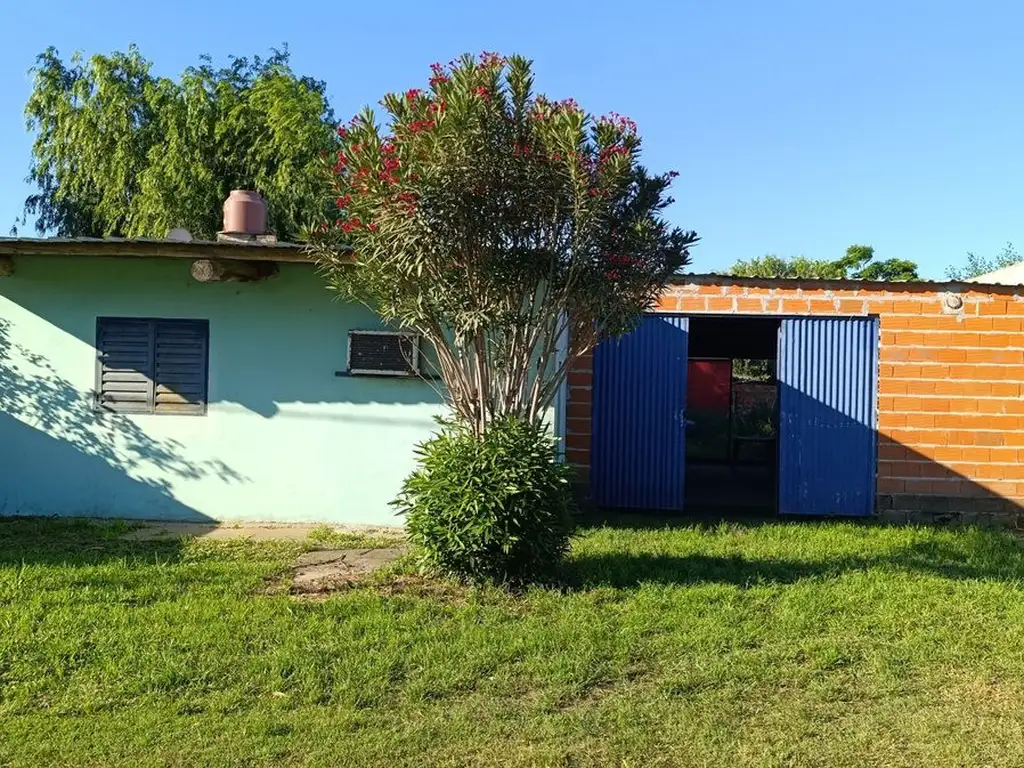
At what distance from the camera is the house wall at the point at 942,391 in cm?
865

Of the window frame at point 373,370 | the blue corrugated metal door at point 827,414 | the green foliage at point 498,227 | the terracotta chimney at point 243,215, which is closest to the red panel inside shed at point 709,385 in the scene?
the blue corrugated metal door at point 827,414

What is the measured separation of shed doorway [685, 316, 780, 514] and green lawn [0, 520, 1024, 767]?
5989 millimetres

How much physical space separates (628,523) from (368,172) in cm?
463

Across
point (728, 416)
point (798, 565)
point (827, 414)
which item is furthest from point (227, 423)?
point (728, 416)

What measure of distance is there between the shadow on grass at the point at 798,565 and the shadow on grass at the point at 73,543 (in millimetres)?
3198

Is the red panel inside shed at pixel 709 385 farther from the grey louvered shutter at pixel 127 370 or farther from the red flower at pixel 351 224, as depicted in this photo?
the red flower at pixel 351 224

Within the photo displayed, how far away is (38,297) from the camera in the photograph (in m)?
8.07

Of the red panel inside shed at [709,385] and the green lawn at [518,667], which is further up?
the red panel inside shed at [709,385]

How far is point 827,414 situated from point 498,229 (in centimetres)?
506

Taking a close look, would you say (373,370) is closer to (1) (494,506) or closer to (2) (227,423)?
(2) (227,423)

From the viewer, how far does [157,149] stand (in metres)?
19.2

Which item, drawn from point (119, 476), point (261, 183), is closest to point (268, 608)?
point (119, 476)

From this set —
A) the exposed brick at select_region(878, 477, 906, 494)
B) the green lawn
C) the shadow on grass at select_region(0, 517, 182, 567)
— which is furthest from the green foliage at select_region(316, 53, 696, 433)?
the exposed brick at select_region(878, 477, 906, 494)

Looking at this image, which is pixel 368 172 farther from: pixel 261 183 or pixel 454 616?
pixel 261 183
